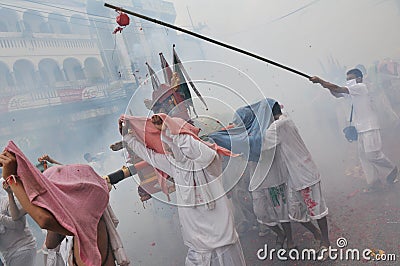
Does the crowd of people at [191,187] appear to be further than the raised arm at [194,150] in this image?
No

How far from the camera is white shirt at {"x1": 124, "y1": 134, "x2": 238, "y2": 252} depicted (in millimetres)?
2111

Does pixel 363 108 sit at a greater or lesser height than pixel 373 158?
greater

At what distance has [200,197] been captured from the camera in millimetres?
→ 2146

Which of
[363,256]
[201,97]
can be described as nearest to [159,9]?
[201,97]

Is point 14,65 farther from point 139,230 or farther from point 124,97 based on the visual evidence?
point 139,230

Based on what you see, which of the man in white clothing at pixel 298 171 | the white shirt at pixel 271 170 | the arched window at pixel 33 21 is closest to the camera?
the man in white clothing at pixel 298 171

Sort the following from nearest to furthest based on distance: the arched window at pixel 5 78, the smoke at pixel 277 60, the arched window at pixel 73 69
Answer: the arched window at pixel 5 78 → the arched window at pixel 73 69 → the smoke at pixel 277 60

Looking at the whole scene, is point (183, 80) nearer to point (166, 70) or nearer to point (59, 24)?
point (166, 70)

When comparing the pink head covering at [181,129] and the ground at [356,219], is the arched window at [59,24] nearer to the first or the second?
the pink head covering at [181,129]

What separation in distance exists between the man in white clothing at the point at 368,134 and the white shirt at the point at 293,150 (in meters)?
0.70

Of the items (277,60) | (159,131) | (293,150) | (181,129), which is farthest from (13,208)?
(277,60)

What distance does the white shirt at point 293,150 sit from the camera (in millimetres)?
2516

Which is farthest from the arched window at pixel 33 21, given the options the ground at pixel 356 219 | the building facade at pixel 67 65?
the ground at pixel 356 219

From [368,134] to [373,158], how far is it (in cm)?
19
